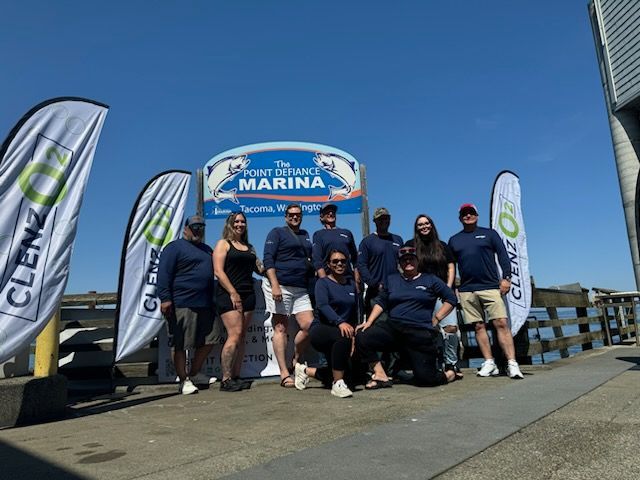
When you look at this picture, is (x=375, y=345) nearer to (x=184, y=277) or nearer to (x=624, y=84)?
(x=184, y=277)

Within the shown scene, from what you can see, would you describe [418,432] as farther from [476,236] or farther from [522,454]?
[476,236]

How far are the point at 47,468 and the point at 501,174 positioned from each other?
563cm

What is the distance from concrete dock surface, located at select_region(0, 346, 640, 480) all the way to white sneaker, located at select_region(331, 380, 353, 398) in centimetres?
7

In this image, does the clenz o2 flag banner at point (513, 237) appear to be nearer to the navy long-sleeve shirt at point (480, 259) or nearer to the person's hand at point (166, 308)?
the navy long-sleeve shirt at point (480, 259)

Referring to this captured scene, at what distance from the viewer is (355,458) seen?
2.08 meters

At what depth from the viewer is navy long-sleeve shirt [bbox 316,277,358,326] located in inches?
163

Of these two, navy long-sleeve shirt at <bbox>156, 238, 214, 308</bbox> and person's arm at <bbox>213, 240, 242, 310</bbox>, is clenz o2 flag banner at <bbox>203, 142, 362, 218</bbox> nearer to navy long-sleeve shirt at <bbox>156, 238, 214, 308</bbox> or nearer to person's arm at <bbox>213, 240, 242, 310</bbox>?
navy long-sleeve shirt at <bbox>156, 238, 214, 308</bbox>

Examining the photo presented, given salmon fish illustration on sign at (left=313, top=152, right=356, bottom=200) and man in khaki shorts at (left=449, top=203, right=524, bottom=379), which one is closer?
man in khaki shorts at (left=449, top=203, right=524, bottom=379)

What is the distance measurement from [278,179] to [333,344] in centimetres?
313

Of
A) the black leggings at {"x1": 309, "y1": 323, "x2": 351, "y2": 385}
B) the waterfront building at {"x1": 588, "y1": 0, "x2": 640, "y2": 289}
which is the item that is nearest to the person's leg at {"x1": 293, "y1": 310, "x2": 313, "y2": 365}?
the black leggings at {"x1": 309, "y1": 323, "x2": 351, "y2": 385}

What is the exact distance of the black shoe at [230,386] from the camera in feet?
14.8

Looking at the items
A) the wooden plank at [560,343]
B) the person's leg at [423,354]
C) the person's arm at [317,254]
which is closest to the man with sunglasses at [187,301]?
the person's arm at [317,254]

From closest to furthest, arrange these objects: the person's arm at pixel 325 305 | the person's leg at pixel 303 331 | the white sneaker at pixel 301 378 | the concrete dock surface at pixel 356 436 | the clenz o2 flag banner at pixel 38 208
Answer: the concrete dock surface at pixel 356 436, the clenz o2 flag banner at pixel 38 208, the person's arm at pixel 325 305, the white sneaker at pixel 301 378, the person's leg at pixel 303 331

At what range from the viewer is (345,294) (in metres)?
4.26
